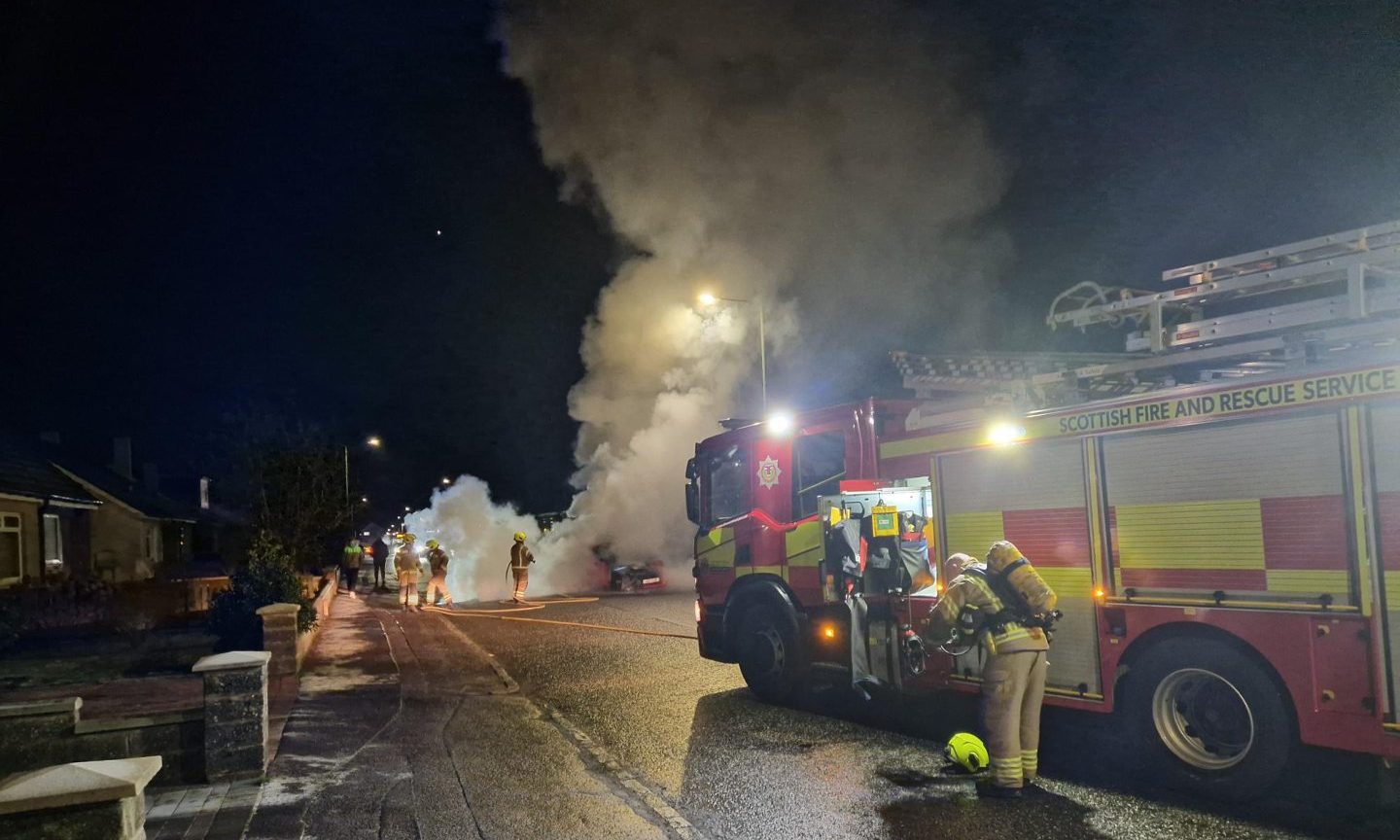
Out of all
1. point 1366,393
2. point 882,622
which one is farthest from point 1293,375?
point 882,622

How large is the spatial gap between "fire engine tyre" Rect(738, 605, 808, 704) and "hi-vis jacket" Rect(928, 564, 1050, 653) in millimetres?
2431

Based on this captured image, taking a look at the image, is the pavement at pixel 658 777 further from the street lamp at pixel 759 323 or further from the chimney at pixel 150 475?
the chimney at pixel 150 475

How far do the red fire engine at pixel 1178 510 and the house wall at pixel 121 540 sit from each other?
23161mm

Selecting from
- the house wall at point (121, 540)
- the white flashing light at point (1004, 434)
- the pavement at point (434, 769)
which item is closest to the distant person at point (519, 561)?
the pavement at point (434, 769)

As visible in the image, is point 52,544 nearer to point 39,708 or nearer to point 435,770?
point 39,708

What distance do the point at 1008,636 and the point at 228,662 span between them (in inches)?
186

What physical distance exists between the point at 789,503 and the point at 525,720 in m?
2.91

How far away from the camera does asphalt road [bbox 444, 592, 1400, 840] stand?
4.91m

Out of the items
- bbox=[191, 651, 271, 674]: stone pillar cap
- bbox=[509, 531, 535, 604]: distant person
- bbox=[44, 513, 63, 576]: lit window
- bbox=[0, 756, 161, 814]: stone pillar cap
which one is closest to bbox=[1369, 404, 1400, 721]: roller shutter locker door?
bbox=[0, 756, 161, 814]: stone pillar cap

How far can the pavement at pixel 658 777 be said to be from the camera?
4.97 m

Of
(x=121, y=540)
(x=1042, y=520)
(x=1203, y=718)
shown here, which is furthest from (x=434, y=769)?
(x=121, y=540)

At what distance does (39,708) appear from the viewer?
18.0ft

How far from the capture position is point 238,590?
35.8 feet

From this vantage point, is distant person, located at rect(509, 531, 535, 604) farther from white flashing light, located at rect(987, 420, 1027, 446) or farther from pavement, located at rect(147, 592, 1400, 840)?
white flashing light, located at rect(987, 420, 1027, 446)
